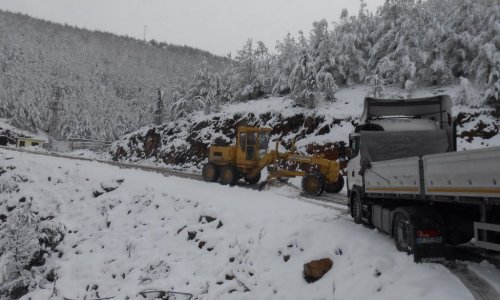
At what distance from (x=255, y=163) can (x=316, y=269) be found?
11.7 metres

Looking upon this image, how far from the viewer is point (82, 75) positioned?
128500 millimetres

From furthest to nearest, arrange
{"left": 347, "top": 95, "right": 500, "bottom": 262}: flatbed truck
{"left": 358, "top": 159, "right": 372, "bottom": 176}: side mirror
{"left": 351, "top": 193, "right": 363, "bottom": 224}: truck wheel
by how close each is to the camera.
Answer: {"left": 351, "top": 193, "right": 363, "bottom": 224}: truck wheel, {"left": 358, "top": 159, "right": 372, "bottom": 176}: side mirror, {"left": 347, "top": 95, "right": 500, "bottom": 262}: flatbed truck

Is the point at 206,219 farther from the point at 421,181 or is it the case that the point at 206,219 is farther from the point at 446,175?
the point at 446,175

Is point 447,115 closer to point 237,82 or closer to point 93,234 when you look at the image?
point 93,234

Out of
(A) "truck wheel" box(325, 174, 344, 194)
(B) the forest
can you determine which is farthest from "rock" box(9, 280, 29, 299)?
(B) the forest

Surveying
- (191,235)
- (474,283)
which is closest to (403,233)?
(474,283)

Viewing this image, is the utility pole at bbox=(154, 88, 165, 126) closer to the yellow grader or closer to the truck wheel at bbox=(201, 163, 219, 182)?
the yellow grader

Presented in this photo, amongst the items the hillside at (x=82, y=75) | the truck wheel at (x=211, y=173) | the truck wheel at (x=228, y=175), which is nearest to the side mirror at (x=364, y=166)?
the truck wheel at (x=228, y=175)

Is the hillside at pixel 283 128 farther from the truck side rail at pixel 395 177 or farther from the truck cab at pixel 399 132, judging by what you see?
the truck side rail at pixel 395 177

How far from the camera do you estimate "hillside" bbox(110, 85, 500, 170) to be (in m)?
21.9

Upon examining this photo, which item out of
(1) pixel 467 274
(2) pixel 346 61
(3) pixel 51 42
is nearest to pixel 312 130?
(2) pixel 346 61

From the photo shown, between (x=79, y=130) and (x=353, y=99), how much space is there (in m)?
69.6

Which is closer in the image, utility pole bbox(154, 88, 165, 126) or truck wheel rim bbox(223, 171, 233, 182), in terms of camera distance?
truck wheel rim bbox(223, 171, 233, 182)

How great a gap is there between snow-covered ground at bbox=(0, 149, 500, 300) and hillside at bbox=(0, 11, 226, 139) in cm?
3244
